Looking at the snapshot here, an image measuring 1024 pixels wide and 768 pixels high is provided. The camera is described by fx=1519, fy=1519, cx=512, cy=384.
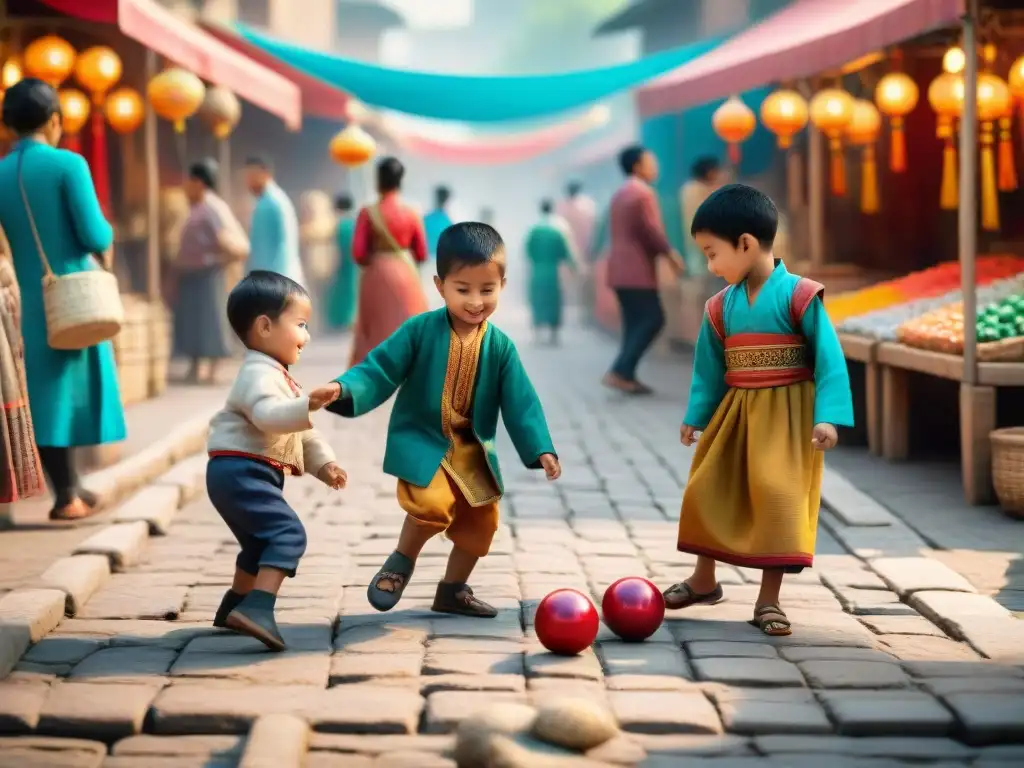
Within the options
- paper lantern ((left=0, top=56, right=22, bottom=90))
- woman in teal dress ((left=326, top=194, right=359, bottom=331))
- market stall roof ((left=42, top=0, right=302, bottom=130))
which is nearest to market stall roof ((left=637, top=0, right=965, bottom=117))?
market stall roof ((left=42, top=0, right=302, bottom=130))

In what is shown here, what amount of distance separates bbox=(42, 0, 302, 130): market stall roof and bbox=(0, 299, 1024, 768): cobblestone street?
13.2ft

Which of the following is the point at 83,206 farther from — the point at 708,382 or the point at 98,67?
the point at 98,67

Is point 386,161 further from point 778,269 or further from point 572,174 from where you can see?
point 572,174

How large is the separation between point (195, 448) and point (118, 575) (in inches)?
146

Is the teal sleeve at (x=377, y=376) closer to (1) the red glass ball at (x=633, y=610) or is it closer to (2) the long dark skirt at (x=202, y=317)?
(1) the red glass ball at (x=633, y=610)

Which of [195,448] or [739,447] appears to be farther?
[195,448]

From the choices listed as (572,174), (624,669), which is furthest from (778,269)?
(572,174)

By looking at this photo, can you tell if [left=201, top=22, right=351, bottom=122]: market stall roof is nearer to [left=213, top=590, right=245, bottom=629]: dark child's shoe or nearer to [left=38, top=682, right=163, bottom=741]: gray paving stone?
[left=213, top=590, right=245, bottom=629]: dark child's shoe

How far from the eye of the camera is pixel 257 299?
4789 mm

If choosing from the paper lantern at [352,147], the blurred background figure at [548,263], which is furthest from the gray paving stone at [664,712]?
the blurred background figure at [548,263]

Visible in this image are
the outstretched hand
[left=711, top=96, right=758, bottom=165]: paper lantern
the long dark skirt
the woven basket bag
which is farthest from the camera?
the long dark skirt

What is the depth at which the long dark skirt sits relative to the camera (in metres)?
14.0

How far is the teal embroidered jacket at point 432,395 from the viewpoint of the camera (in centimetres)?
507

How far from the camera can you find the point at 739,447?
5.26 metres
